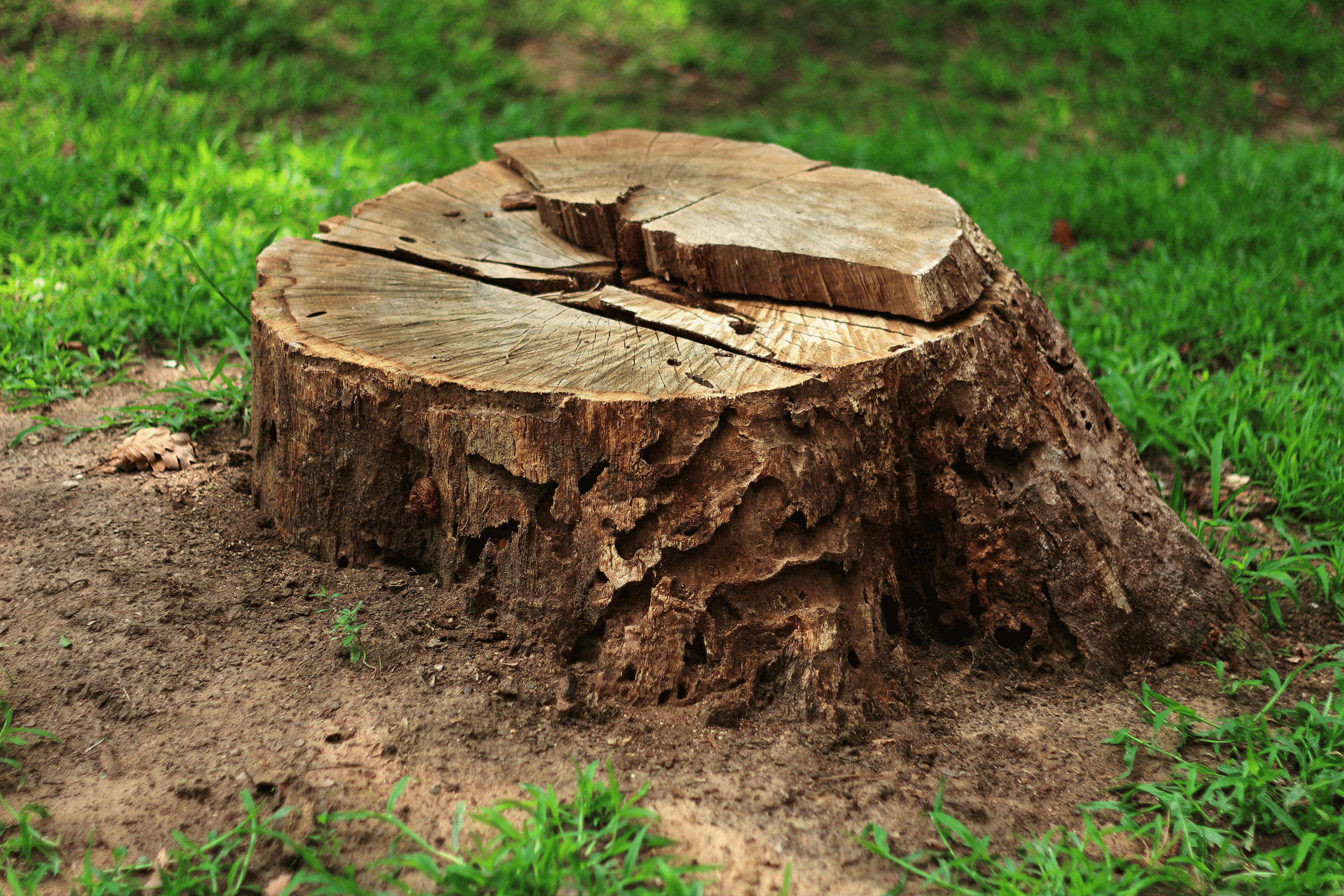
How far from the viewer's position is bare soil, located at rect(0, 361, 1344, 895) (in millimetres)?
Result: 1772

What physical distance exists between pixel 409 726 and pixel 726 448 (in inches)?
33.3

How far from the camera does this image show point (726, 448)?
1928 millimetres

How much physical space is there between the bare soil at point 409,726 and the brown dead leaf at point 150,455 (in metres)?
0.29

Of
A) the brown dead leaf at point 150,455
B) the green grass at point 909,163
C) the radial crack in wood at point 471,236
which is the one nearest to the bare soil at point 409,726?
the green grass at point 909,163

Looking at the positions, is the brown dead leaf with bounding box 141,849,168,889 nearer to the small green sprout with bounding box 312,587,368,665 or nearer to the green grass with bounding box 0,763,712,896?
the green grass with bounding box 0,763,712,896

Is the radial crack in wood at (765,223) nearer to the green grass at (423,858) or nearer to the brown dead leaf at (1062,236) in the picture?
the green grass at (423,858)

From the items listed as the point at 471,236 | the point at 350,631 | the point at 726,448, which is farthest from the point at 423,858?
the point at 471,236

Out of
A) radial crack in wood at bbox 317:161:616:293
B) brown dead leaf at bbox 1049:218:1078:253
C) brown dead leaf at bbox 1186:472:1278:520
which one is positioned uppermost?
radial crack in wood at bbox 317:161:616:293

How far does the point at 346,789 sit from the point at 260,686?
0.38 meters

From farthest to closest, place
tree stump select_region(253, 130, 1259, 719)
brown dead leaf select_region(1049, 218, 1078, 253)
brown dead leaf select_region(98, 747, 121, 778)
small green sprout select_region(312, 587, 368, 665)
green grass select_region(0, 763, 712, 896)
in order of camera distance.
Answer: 1. brown dead leaf select_region(1049, 218, 1078, 253)
2. small green sprout select_region(312, 587, 368, 665)
3. tree stump select_region(253, 130, 1259, 719)
4. brown dead leaf select_region(98, 747, 121, 778)
5. green grass select_region(0, 763, 712, 896)

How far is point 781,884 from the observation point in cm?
168

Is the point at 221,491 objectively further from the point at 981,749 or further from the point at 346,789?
the point at 981,749

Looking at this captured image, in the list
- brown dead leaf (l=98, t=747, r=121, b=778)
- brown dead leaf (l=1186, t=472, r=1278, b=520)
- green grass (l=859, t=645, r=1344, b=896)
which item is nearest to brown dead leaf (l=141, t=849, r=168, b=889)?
brown dead leaf (l=98, t=747, r=121, b=778)

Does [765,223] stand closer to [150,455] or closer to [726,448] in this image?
[726,448]
